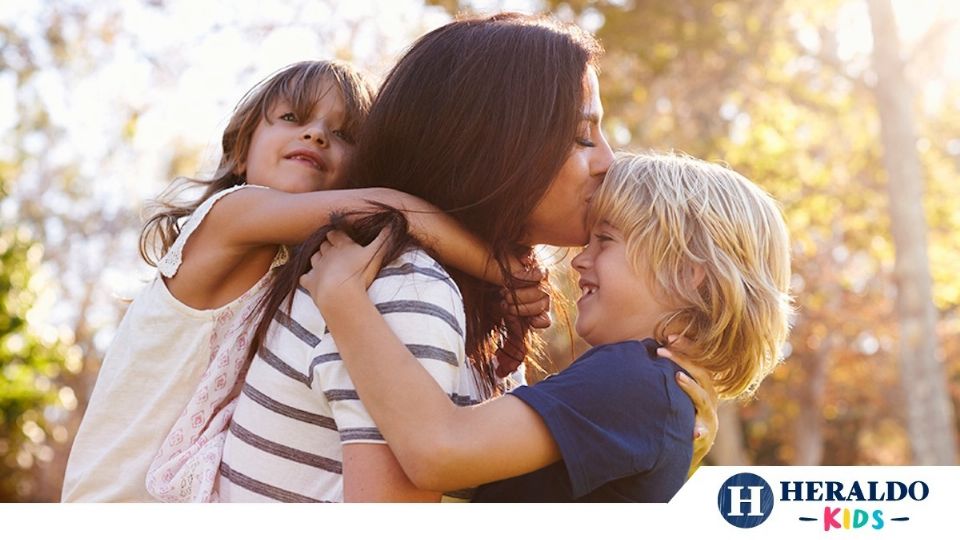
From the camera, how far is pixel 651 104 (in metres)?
12.3

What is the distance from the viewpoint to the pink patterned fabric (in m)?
2.23

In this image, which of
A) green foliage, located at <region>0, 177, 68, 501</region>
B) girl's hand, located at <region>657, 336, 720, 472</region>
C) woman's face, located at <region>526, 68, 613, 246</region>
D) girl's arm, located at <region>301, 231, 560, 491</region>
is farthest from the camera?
green foliage, located at <region>0, 177, 68, 501</region>

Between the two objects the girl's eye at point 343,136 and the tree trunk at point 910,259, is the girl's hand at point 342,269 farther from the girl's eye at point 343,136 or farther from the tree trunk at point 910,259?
the tree trunk at point 910,259

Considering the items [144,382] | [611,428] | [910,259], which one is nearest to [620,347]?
[611,428]

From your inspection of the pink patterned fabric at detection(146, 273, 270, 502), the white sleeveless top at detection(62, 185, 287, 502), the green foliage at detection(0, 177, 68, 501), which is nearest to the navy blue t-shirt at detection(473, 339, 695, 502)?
the pink patterned fabric at detection(146, 273, 270, 502)

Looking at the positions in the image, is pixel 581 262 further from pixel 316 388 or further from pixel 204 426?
pixel 204 426

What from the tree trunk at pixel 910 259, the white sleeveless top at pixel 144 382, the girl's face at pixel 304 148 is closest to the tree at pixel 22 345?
the tree trunk at pixel 910 259

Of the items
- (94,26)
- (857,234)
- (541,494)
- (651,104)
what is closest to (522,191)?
(541,494)

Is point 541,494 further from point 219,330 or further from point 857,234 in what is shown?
point 857,234

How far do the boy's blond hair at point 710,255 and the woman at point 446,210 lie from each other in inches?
4.2

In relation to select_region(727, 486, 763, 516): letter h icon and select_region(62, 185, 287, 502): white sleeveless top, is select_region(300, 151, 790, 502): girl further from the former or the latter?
select_region(62, 185, 287, 502): white sleeveless top

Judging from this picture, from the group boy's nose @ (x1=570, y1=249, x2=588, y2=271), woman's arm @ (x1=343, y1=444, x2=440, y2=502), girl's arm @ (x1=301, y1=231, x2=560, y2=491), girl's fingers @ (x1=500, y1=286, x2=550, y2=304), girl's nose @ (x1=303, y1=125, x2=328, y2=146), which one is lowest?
woman's arm @ (x1=343, y1=444, x2=440, y2=502)

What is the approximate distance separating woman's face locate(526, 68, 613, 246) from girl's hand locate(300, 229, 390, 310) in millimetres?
414

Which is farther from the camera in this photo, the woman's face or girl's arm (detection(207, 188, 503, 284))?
the woman's face
